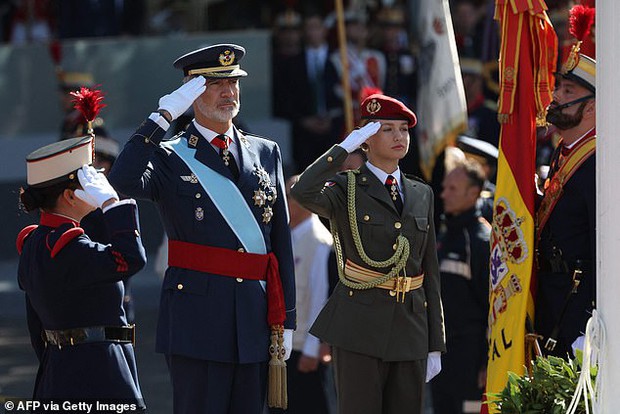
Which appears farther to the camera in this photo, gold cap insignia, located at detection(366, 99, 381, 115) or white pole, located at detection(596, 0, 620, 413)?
gold cap insignia, located at detection(366, 99, 381, 115)

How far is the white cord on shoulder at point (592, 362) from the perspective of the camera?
4.97 metres

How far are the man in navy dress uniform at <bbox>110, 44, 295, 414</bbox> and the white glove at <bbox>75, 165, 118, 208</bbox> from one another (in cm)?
20

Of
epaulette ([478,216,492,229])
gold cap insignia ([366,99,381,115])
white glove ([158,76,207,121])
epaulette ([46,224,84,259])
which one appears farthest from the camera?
epaulette ([478,216,492,229])

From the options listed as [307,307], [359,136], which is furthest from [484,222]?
[359,136]

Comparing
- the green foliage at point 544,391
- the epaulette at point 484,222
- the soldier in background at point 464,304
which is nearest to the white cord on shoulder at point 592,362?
the green foliage at point 544,391

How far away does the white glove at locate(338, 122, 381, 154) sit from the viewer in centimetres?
636

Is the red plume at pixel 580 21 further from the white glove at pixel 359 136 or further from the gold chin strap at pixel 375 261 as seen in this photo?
the gold chin strap at pixel 375 261

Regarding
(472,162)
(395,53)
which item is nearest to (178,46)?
(395,53)

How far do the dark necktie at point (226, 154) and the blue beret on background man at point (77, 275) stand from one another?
55 cm

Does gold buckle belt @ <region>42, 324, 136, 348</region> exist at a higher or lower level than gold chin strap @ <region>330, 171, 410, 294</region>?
lower

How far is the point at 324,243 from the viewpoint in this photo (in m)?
8.36

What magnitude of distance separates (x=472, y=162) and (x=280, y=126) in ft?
23.5

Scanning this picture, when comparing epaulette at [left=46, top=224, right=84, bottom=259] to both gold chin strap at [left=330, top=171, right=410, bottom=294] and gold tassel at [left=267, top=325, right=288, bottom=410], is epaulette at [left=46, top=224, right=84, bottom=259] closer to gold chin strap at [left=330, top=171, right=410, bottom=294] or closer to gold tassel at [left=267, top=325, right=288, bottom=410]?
gold tassel at [left=267, top=325, right=288, bottom=410]

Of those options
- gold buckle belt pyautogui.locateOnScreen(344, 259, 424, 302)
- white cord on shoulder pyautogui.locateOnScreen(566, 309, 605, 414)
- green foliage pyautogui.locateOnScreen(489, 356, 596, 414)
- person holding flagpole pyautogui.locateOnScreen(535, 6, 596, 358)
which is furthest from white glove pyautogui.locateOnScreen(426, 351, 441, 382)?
white cord on shoulder pyautogui.locateOnScreen(566, 309, 605, 414)
